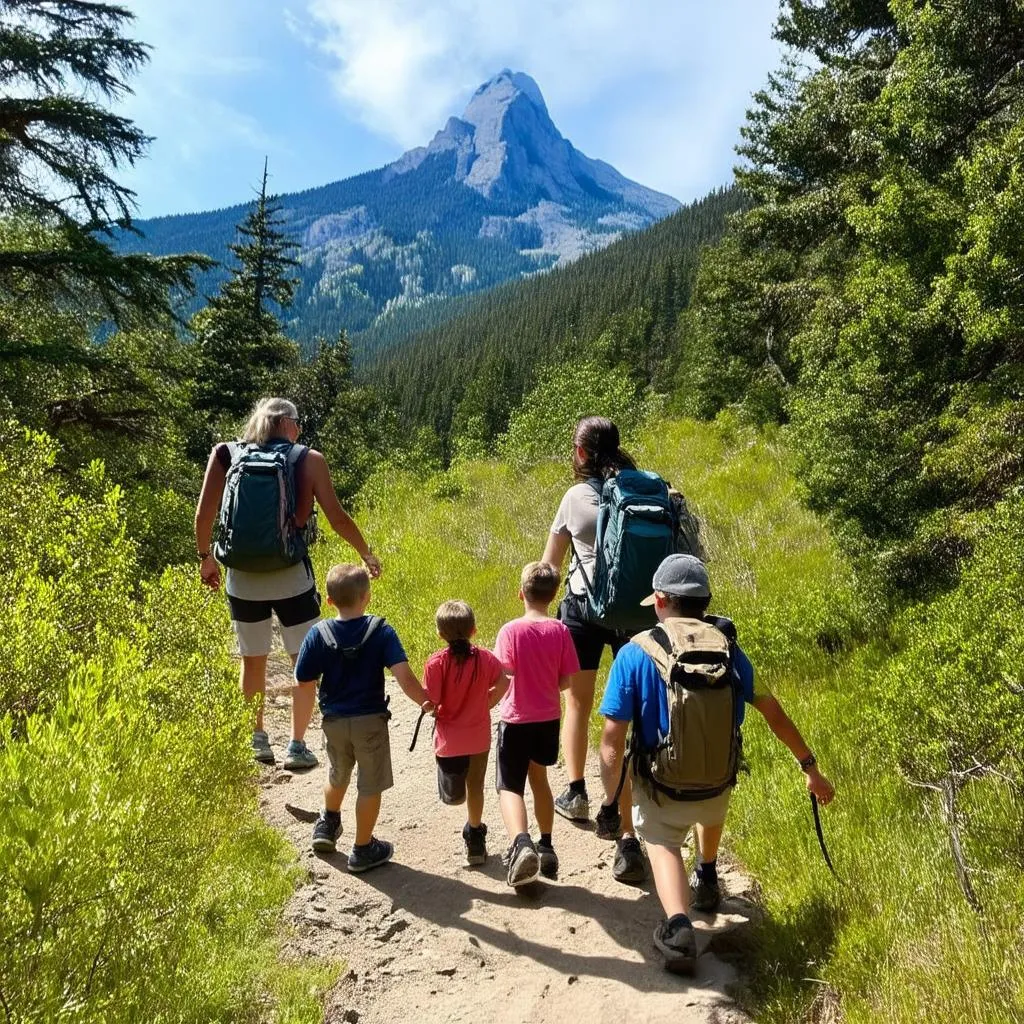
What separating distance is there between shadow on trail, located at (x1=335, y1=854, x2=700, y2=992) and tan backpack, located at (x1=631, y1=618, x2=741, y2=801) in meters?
0.74

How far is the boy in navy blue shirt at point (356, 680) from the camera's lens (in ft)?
11.5

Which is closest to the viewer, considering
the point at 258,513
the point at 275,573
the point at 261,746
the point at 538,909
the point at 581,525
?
the point at 538,909

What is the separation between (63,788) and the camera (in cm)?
160

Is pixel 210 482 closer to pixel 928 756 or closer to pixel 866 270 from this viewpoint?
pixel 928 756

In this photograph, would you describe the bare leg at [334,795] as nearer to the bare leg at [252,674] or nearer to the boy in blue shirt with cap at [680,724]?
the bare leg at [252,674]

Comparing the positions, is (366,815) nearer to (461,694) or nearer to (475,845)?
(475,845)

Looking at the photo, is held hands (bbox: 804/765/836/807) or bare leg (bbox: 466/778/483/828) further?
bare leg (bbox: 466/778/483/828)

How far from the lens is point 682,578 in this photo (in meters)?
2.89

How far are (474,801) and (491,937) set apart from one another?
0.73m

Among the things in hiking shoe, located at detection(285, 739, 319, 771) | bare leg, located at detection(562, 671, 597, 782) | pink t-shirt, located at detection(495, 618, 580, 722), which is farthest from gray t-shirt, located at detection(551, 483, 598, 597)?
hiking shoe, located at detection(285, 739, 319, 771)

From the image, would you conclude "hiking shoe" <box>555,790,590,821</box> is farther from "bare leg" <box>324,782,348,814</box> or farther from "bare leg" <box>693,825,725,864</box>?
"bare leg" <box>324,782,348,814</box>

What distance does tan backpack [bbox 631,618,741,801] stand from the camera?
2658mm

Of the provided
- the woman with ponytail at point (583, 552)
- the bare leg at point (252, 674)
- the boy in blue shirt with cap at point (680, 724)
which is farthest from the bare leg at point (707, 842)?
the bare leg at point (252, 674)

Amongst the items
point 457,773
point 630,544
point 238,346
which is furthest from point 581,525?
point 238,346
